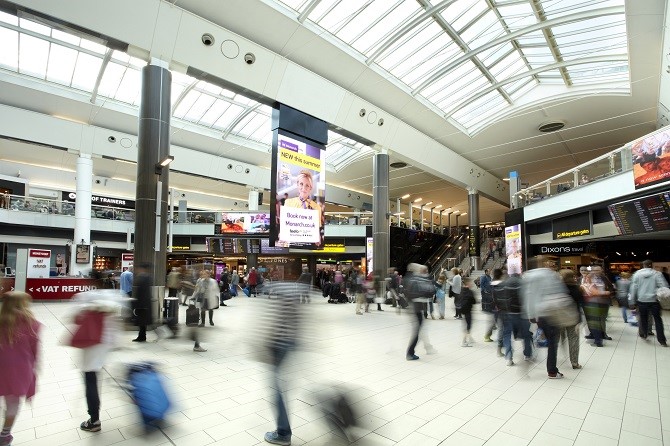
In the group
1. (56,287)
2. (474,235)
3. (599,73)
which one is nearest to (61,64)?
(56,287)

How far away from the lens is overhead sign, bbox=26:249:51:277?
14234 mm

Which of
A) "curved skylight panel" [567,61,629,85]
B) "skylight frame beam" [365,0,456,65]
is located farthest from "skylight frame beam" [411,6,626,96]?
"curved skylight panel" [567,61,629,85]

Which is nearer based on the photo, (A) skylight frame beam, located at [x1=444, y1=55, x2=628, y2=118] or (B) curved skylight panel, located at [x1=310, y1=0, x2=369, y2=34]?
(B) curved skylight panel, located at [x1=310, y1=0, x2=369, y2=34]

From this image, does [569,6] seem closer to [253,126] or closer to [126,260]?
[253,126]

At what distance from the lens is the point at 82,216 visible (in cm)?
1669

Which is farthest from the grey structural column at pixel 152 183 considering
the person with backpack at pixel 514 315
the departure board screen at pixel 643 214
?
the departure board screen at pixel 643 214

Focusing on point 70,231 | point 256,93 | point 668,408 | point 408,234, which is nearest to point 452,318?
point 668,408

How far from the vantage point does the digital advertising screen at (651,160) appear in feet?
27.8

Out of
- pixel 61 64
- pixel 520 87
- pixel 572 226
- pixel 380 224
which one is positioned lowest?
pixel 572 226

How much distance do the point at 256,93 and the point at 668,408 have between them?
40.5 feet

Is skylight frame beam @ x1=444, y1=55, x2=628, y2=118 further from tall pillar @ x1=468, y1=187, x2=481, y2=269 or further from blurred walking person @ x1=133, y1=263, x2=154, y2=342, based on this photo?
blurred walking person @ x1=133, y1=263, x2=154, y2=342

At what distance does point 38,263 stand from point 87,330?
14.6 meters

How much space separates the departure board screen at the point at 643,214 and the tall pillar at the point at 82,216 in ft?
65.1

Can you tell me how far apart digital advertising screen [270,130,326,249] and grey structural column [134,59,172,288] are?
3.24 m
